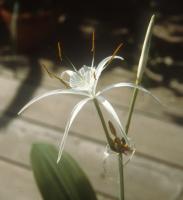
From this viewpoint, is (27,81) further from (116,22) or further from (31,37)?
(116,22)

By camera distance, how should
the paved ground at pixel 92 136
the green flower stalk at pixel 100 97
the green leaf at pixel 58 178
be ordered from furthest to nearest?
the paved ground at pixel 92 136
the green leaf at pixel 58 178
the green flower stalk at pixel 100 97

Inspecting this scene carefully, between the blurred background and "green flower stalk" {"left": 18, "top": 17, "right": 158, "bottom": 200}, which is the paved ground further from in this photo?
"green flower stalk" {"left": 18, "top": 17, "right": 158, "bottom": 200}

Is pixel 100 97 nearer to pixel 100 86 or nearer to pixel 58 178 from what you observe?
pixel 58 178

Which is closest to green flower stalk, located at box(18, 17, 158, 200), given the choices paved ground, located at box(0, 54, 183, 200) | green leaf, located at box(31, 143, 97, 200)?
green leaf, located at box(31, 143, 97, 200)

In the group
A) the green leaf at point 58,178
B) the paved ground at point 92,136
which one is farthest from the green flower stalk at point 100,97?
the paved ground at point 92,136

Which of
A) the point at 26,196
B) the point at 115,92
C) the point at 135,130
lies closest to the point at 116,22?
the point at 115,92

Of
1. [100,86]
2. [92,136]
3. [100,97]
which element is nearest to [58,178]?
[100,97]

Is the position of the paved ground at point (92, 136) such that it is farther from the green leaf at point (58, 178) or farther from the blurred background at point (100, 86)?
the green leaf at point (58, 178)
